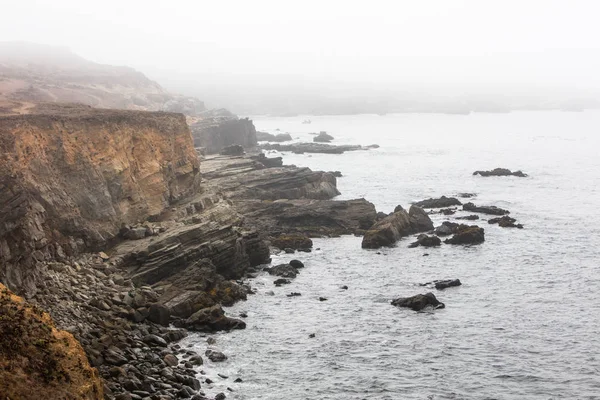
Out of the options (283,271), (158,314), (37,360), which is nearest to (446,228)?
(283,271)

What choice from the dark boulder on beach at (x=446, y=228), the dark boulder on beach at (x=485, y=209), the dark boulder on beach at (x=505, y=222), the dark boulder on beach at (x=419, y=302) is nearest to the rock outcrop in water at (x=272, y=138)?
the dark boulder on beach at (x=485, y=209)

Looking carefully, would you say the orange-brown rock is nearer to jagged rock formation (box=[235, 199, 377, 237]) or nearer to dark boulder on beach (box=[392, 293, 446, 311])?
dark boulder on beach (box=[392, 293, 446, 311])

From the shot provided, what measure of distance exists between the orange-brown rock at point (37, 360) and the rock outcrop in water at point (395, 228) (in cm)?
4201

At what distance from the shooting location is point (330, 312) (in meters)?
46.0

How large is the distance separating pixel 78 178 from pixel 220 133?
81093 millimetres

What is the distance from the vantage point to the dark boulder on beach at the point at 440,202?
3226 inches

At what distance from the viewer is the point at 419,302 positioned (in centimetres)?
4628

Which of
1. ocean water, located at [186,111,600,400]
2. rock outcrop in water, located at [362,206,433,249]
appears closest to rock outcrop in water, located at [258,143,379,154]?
ocean water, located at [186,111,600,400]

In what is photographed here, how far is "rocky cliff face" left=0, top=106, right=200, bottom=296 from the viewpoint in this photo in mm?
37406

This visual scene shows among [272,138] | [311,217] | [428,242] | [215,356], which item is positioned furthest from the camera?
[272,138]

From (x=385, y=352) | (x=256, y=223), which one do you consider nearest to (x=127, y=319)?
(x=385, y=352)

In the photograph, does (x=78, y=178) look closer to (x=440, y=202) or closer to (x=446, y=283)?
(x=446, y=283)

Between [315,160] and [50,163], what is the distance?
8900 centimetres

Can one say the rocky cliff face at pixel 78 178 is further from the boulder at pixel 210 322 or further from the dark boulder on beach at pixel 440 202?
the dark boulder on beach at pixel 440 202
